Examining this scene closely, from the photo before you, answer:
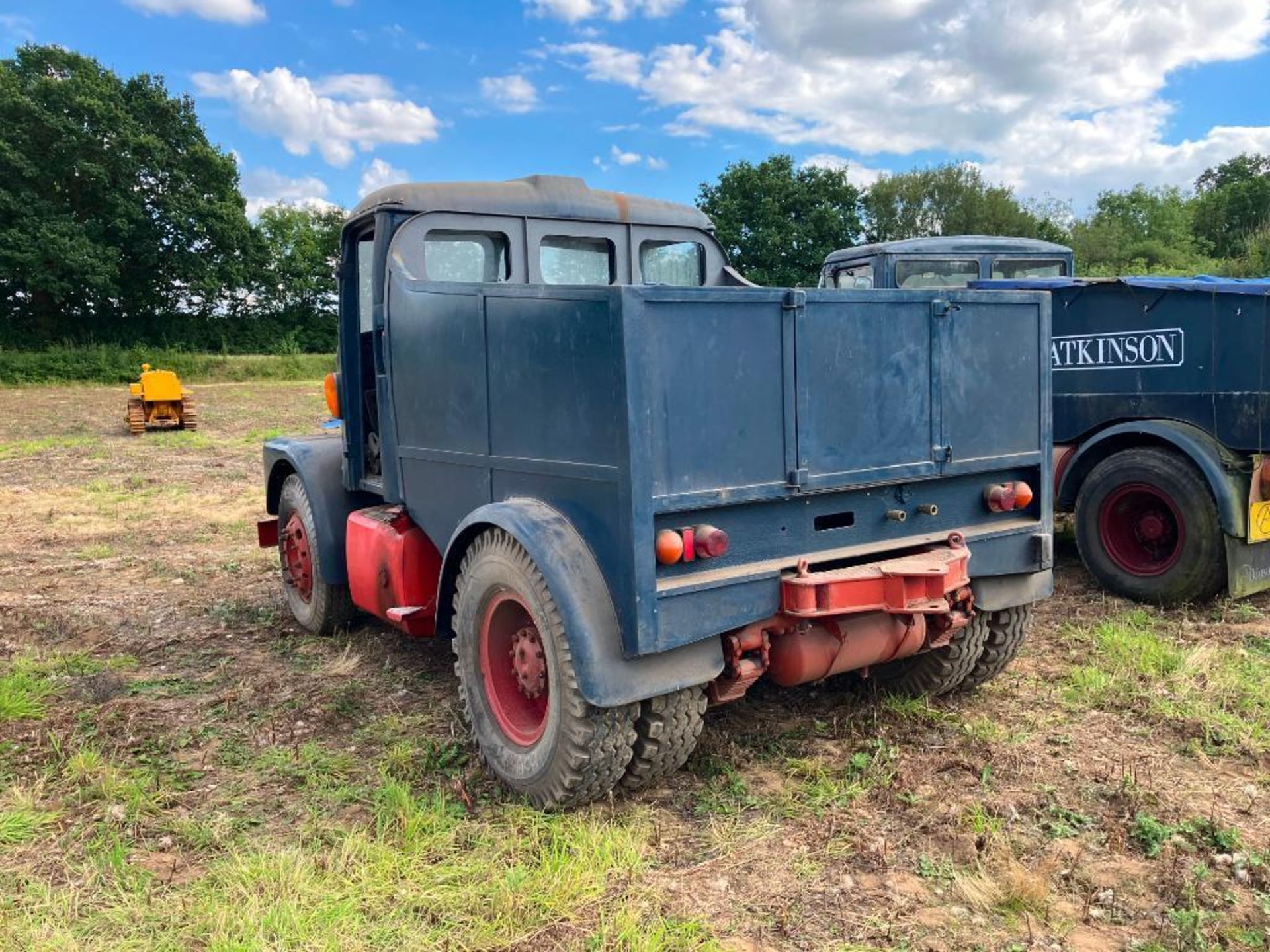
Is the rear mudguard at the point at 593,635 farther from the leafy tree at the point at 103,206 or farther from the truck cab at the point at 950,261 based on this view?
the leafy tree at the point at 103,206

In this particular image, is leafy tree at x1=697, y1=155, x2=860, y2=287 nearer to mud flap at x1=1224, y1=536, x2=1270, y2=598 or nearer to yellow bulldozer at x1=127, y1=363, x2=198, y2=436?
yellow bulldozer at x1=127, y1=363, x2=198, y2=436

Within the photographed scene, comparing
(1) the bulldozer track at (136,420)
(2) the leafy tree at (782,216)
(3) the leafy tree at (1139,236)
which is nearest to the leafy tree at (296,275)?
(2) the leafy tree at (782,216)

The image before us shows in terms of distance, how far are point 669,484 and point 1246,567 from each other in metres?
4.12

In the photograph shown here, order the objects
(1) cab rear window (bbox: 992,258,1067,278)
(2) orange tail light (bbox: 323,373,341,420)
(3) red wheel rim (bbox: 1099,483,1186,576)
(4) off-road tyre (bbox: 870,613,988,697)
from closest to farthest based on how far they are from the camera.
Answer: (4) off-road tyre (bbox: 870,613,988,697) < (2) orange tail light (bbox: 323,373,341,420) < (3) red wheel rim (bbox: 1099,483,1186,576) < (1) cab rear window (bbox: 992,258,1067,278)

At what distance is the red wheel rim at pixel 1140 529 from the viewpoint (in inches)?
236

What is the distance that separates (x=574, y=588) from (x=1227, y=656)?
3.52 m

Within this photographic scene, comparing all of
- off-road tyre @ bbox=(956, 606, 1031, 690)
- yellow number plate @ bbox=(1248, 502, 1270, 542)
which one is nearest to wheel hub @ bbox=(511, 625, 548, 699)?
off-road tyre @ bbox=(956, 606, 1031, 690)

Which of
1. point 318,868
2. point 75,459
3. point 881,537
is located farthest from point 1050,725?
point 75,459

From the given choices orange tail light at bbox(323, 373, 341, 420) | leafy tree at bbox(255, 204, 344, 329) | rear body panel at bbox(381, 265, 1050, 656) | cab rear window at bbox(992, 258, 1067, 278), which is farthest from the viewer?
leafy tree at bbox(255, 204, 344, 329)

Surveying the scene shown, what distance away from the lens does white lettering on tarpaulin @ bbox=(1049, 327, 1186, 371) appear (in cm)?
589

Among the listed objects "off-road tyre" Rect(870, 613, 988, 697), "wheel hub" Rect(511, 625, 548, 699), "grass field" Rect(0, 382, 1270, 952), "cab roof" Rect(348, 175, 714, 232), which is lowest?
"grass field" Rect(0, 382, 1270, 952)

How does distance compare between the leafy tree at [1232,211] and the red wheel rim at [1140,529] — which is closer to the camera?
the red wheel rim at [1140,529]

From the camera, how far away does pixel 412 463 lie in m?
4.44

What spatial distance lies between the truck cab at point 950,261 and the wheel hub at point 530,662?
242 inches
